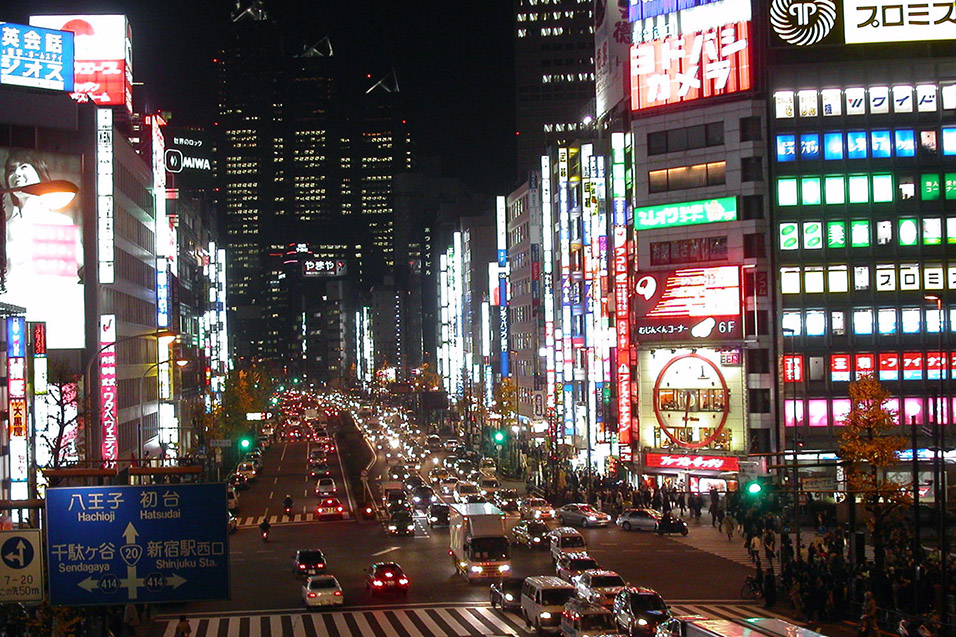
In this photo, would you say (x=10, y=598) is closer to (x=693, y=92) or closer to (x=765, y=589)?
(x=765, y=589)

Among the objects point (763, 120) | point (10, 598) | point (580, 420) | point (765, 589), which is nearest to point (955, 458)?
point (763, 120)

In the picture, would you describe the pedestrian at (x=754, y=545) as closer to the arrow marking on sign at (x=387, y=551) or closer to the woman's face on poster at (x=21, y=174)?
the arrow marking on sign at (x=387, y=551)

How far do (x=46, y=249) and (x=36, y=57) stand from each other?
8.84 metres

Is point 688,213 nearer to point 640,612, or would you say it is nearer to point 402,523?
point 402,523

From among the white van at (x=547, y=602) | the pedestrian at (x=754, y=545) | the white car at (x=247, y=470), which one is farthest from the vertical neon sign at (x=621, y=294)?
the white van at (x=547, y=602)

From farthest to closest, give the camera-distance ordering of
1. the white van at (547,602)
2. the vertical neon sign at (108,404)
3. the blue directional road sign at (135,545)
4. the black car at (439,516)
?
the black car at (439,516), the vertical neon sign at (108,404), the white van at (547,602), the blue directional road sign at (135,545)

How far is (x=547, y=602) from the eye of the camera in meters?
33.1

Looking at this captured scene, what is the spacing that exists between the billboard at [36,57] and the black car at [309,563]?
27.9 m

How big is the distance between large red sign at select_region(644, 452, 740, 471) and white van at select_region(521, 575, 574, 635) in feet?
114

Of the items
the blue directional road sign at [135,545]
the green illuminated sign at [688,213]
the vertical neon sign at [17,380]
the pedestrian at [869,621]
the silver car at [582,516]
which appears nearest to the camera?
the blue directional road sign at [135,545]

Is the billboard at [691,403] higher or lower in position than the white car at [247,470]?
higher

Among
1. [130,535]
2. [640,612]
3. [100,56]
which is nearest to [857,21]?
[100,56]

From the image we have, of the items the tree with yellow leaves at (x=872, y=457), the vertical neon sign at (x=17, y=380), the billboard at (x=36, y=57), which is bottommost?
the tree with yellow leaves at (x=872, y=457)

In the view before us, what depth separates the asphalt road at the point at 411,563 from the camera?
40062 millimetres
